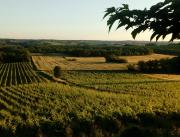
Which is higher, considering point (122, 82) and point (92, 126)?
point (92, 126)

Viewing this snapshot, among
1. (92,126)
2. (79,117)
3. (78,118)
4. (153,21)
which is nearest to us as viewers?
(153,21)

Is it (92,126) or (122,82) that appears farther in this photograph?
(122,82)

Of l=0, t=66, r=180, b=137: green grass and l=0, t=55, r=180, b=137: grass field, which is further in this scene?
l=0, t=66, r=180, b=137: green grass

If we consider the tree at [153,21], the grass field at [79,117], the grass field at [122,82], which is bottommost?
the grass field at [122,82]

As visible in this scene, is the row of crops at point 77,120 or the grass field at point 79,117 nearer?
the grass field at point 79,117

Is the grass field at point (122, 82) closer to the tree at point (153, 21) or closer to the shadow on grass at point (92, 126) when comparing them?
the shadow on grass at point (92, 126)

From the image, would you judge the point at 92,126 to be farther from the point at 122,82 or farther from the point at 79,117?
the point at 122,82

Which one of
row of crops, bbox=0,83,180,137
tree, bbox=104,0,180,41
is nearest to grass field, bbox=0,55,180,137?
row of crops, bbox=0,83,180,137

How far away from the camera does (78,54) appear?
5645 inches

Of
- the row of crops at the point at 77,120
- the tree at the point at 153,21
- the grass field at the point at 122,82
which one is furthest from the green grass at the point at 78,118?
the grass field at the point at 122,82

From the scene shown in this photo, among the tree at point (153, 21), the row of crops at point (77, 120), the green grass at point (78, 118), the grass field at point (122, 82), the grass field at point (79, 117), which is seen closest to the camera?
the tree at point (153, 21)

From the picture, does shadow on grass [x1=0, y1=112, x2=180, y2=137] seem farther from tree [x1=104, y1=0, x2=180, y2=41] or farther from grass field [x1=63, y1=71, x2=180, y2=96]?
grass field [x1=63, y1=71, x2=180, y2=96]

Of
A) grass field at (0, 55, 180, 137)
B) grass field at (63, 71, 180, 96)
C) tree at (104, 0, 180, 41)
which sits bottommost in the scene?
grass field at (63, 71, 180, 96)

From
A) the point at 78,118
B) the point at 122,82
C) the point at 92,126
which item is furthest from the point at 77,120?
the point at 122,82
